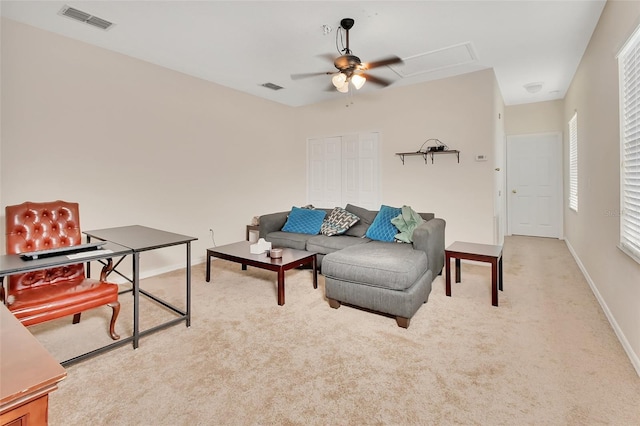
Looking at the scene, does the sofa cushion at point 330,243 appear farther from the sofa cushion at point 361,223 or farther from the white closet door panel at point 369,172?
the white closet door panel at point 369,172

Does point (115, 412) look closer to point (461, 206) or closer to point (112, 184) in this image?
point (112, 184)

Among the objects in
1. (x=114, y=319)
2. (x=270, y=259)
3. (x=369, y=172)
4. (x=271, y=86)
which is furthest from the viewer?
(x=369, y=172)

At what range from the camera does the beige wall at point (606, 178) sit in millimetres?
2195

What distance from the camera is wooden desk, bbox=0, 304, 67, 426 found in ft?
2.10

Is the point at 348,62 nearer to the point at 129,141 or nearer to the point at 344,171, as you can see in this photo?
the point at 129,141

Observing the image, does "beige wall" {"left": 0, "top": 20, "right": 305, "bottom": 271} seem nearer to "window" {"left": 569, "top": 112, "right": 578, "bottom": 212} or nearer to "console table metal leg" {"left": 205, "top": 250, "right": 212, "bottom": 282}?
"console table metal leg" {"left": 205, "top": 250, "right": 212, "bottom": 282}

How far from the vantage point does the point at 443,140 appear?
15.3 ft

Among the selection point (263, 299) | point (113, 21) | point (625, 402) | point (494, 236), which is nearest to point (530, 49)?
point (494, 236)

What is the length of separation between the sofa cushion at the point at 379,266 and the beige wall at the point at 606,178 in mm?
1406

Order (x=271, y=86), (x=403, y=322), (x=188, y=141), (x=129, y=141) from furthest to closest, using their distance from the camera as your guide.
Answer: (x=271, y=86), (x=188, y=141), (x=129, y=141), (x=403, y=322)

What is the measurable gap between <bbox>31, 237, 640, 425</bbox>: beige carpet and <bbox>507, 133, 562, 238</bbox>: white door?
379 centimetres

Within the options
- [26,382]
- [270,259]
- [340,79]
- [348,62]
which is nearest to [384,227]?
[270,259]

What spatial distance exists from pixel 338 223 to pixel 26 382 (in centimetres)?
370

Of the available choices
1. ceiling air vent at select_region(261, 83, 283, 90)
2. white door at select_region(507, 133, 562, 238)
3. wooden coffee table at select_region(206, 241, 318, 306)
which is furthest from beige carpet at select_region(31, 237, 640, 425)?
white door at select_region(507, 133, 562, 238)
